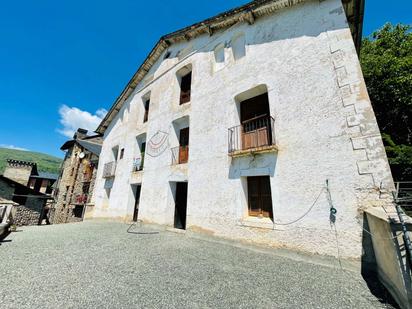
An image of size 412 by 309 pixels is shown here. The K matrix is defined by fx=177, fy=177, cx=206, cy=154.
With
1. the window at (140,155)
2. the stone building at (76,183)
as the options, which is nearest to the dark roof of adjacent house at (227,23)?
the window at (140,155)

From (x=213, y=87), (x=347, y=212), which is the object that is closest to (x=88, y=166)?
(x=213, y=87)

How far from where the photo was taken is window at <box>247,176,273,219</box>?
556 centimetres

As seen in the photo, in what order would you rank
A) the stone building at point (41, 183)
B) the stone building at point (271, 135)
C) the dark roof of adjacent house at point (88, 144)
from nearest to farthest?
the stone building at point (271, 135) → the dark roof of adjacent house at point (88, 144) → the stone building at point (41, 183)

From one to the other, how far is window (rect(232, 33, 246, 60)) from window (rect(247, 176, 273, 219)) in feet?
17.3

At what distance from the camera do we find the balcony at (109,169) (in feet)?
42.4

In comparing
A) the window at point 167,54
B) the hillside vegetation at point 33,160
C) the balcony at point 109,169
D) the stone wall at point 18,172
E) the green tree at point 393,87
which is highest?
the hillside vegetation at point 33,160

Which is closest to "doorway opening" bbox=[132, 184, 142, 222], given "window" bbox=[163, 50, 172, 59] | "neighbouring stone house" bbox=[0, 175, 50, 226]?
"window" bbox=[163, 50, 172, 59]

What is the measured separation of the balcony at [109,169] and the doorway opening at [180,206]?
633 cm

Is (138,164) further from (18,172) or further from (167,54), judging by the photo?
(18,172)

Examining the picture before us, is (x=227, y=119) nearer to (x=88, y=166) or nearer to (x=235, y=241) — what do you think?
(x=235, y=241)

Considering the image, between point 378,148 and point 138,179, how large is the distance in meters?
10.2

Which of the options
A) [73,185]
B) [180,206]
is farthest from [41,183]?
[180,206]

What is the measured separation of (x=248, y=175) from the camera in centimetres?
579

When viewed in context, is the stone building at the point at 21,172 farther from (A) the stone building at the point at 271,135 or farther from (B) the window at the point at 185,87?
(B) the window at the point at 185,87
